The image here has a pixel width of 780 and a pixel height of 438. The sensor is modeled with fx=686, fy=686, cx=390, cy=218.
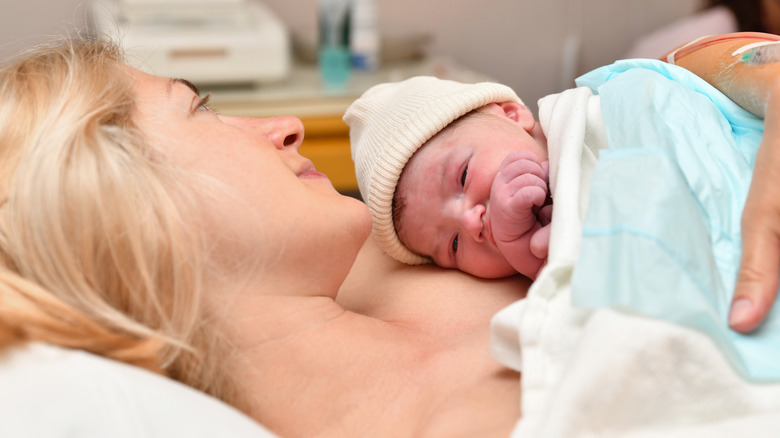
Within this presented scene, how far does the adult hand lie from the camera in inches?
24.8

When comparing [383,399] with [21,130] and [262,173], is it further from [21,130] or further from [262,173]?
[21,130]

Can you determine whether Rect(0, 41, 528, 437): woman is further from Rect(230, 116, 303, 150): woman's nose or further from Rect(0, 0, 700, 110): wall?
Rect(0, 0, 700, 110): wall

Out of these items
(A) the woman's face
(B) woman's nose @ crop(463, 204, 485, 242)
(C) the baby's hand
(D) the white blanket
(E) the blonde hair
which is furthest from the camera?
(B) woman's nose @ crop(463, 204, 485, 242)

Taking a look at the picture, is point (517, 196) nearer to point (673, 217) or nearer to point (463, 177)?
point (463, 177)

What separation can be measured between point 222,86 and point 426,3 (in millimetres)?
995

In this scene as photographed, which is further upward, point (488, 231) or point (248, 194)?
point (248, 194)

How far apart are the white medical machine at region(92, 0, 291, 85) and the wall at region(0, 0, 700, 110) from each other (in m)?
0.49

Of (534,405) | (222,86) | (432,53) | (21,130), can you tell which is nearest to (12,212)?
(21,130)

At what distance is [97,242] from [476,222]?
0.53 m

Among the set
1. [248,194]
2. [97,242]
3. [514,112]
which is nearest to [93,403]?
[97,242]

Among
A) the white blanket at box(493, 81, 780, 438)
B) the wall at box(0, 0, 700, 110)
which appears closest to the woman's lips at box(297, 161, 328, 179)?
the white blanket at box(493, 81, 780, 438)

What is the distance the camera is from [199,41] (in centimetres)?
216

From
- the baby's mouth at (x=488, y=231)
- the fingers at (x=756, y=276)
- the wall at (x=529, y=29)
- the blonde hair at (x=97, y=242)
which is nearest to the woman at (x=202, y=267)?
the blonde hair at (x=97, y=242)

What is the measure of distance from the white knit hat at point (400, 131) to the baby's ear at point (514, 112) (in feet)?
0.04
